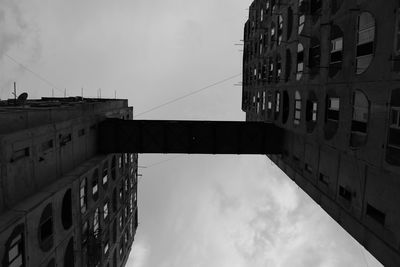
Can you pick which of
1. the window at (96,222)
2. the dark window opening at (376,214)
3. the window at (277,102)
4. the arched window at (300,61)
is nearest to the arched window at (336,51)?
the arched window at (300,61)

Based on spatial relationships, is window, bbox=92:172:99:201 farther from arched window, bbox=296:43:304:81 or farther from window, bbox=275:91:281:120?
arched window, bbox=296:43:304:81

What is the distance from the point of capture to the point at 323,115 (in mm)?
20688

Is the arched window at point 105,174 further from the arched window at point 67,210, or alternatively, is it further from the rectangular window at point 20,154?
the rectangular window at point 20,154

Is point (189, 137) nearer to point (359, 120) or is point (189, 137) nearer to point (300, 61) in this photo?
point (300, 61)

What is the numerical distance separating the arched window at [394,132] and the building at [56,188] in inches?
704

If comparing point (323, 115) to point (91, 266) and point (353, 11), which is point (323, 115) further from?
point (91, 266)

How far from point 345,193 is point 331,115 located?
16.2 ft

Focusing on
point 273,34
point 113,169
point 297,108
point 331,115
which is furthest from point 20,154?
point 273,34

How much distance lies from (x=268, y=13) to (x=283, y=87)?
12150mm

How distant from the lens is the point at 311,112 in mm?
23156

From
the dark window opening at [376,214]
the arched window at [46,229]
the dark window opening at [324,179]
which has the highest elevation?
the dark window opening at [324,179]

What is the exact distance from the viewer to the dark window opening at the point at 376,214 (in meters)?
14.8

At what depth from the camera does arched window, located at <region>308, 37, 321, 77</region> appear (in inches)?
853

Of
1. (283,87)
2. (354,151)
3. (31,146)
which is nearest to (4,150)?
(31,146)
